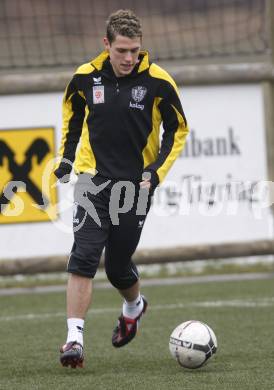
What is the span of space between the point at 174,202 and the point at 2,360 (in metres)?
4.40

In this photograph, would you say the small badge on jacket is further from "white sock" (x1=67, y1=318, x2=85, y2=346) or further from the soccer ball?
the soccer ball

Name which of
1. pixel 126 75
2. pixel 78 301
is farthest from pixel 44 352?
pixel 126 75

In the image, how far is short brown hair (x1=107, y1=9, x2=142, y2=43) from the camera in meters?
5.79

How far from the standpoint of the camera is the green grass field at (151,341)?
213 inches

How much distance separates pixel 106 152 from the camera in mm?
6047

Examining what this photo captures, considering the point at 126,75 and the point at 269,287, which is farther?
the point at 269,287

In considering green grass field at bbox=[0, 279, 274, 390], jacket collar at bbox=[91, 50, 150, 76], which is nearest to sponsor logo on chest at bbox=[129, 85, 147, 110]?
jacket collar at bbox=[91, 50, 150, 76]

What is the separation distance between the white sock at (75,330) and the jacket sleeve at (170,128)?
899mm

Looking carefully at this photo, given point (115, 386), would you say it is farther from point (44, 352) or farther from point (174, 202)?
point (174, 202)

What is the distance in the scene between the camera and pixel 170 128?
243 inches

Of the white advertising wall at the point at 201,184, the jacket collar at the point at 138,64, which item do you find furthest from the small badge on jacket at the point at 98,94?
the white advertising wall at the point at 201,184

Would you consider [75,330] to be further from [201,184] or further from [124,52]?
[201,184]

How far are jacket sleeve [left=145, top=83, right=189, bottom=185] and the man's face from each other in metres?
0.28

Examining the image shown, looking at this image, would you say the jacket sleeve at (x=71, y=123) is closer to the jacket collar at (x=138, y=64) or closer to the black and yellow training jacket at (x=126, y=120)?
the black and yellow training jacket at (x=126, y=120)
